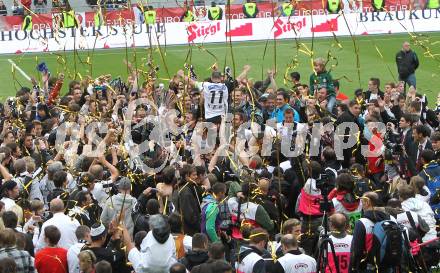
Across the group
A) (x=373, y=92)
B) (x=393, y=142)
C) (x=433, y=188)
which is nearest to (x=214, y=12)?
(x=373, y=92)

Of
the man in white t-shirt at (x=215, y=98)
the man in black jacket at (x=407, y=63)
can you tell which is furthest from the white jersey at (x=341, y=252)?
the man in black jacket at (x=407, y=63)

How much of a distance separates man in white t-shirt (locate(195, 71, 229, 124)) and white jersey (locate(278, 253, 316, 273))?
687cm

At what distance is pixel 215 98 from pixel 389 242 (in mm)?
6784

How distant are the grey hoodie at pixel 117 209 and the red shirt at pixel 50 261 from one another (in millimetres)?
1182

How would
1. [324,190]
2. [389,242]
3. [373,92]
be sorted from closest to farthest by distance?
[389,242], [324,190], [373,92]

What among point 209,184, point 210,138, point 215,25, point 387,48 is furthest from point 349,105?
point 215,25

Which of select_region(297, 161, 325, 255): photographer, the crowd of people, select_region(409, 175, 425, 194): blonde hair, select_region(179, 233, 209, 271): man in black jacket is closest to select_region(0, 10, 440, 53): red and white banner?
the crowd of people

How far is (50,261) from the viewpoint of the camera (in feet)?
30.9

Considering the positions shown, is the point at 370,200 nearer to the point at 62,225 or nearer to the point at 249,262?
the point at 249,262

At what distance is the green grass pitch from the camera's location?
83.5 feet

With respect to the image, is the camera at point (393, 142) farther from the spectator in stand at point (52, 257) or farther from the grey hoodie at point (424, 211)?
the spectator in stand at point (52, 257)

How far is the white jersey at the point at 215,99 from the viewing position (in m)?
15.8

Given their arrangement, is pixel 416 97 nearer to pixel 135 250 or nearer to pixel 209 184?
pixel 209 184

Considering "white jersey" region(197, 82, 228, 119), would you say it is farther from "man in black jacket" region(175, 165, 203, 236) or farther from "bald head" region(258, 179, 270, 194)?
"bald head" region(258, 179, 270, 194)
